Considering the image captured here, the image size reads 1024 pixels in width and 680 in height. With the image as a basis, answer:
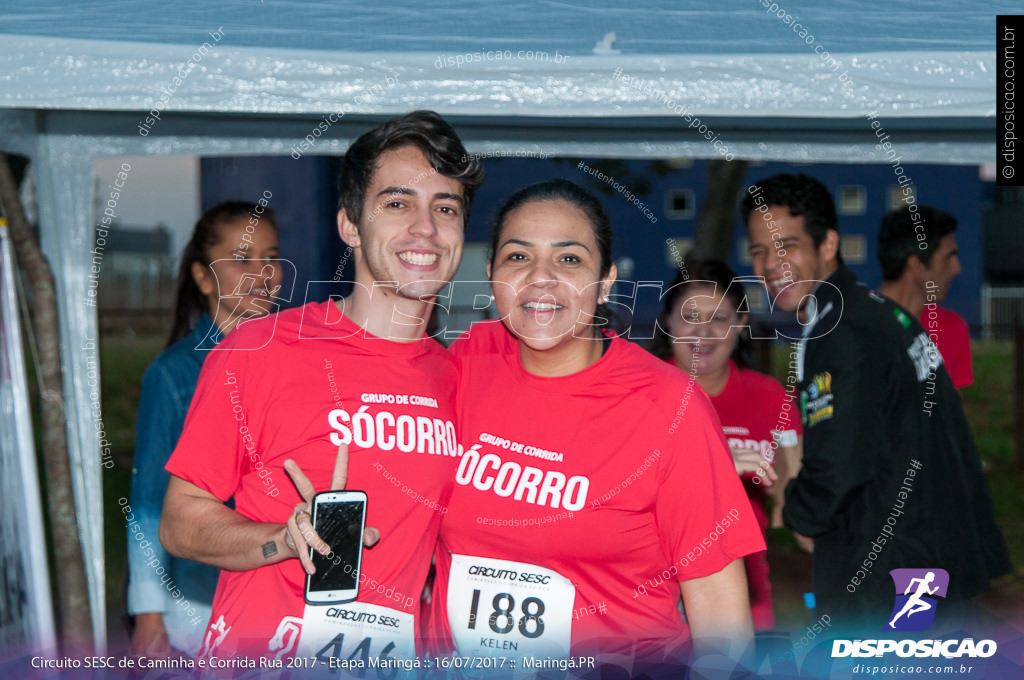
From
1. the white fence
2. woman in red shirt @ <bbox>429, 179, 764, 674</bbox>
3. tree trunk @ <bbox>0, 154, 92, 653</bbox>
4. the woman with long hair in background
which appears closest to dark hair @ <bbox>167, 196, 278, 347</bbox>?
the woman with long hair in background

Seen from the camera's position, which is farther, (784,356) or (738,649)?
(784,356)

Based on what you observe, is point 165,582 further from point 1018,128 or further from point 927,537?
point 1018,128

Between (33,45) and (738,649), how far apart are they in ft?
6.97

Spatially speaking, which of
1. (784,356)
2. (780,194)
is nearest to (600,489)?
(780,194)

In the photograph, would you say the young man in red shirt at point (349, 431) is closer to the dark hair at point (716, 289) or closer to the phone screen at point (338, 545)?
the phone screen at point (338, 545)

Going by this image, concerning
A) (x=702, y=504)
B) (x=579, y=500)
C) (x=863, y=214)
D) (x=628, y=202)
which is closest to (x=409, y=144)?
(x=579, y=500)

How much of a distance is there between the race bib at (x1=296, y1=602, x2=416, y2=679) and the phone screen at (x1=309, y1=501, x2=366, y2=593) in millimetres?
118

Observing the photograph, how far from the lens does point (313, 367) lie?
1.84 m

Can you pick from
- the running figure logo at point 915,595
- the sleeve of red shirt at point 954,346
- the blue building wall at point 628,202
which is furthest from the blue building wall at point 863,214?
the running figure logo at point 915,595

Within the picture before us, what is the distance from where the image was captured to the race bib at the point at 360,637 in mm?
1749

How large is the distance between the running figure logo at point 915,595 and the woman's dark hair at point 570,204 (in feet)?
3.98

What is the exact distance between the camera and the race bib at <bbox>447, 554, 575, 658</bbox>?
179 centimetres

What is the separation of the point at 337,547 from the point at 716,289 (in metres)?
1.98
